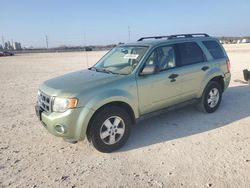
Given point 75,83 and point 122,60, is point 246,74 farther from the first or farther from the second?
point 75,83

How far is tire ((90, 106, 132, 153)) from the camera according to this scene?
4070 millimetres

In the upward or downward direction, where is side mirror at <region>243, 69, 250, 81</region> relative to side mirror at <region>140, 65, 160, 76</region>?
downward

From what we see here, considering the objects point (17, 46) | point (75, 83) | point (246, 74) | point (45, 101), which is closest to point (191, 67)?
point (75, 83)

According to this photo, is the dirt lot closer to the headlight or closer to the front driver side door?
the front driver side door

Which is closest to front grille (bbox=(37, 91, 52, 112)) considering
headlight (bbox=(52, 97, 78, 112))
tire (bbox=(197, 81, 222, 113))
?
headlight (bbox=(52, 97, 78, 112))

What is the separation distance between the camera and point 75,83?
432cm

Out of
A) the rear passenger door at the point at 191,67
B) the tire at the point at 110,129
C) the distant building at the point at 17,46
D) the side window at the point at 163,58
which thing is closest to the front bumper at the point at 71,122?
the tire at the point at 110,129

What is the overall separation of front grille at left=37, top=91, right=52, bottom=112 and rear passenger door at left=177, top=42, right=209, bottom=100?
2730 millimetres

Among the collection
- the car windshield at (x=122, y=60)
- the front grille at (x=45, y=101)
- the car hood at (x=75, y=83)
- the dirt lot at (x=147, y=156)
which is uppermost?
the car windshield at (x=122, y=60)

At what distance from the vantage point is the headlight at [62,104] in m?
3.86

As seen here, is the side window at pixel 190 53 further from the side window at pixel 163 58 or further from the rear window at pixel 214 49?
the rear window at pixel 214 49

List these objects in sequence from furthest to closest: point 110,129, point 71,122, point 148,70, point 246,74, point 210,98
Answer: point 246,74, point 210,98, point 148,70, point 110,129, point 71,122

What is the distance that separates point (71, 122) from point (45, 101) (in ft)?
2.37

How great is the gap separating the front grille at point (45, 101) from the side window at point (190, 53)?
2.84 meters
